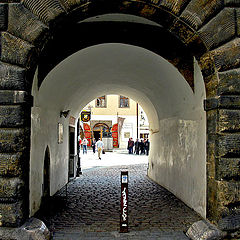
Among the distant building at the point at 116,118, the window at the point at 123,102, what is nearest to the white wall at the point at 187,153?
the distant building at the point at 116,118

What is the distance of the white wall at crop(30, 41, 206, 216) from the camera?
20.5ft

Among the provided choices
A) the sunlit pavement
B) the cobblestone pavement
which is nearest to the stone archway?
the cobblestone pavement

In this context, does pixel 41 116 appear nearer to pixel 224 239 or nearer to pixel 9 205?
pixel 9 205

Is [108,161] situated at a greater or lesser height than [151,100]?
lesser

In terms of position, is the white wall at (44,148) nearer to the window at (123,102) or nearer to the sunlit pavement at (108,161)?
the sunlit pavement at (108,161)

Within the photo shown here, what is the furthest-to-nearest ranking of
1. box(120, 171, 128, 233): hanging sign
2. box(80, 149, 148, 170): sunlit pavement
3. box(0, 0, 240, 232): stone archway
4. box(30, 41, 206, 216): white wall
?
box(80, 149, 148, 170): sunlit pavement < box(30, 41, 206, 216): white wall < box(120, 171, 128, 233): hanging sign < box(0, 0, 240, 232): stone archway

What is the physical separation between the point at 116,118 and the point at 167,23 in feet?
106

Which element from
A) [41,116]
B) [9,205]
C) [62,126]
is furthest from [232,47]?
[62,126]

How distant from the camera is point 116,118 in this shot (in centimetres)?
3662

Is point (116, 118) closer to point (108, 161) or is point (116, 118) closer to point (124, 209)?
point (108, 161)

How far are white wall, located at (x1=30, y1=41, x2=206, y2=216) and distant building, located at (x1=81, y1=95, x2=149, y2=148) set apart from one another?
1015 inches

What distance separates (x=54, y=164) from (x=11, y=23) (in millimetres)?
4886

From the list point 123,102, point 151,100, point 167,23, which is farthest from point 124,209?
point 123,102

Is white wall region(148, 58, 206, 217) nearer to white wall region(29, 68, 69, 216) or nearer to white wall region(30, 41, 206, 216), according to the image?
white wall region(30, 41, 206, 216)
